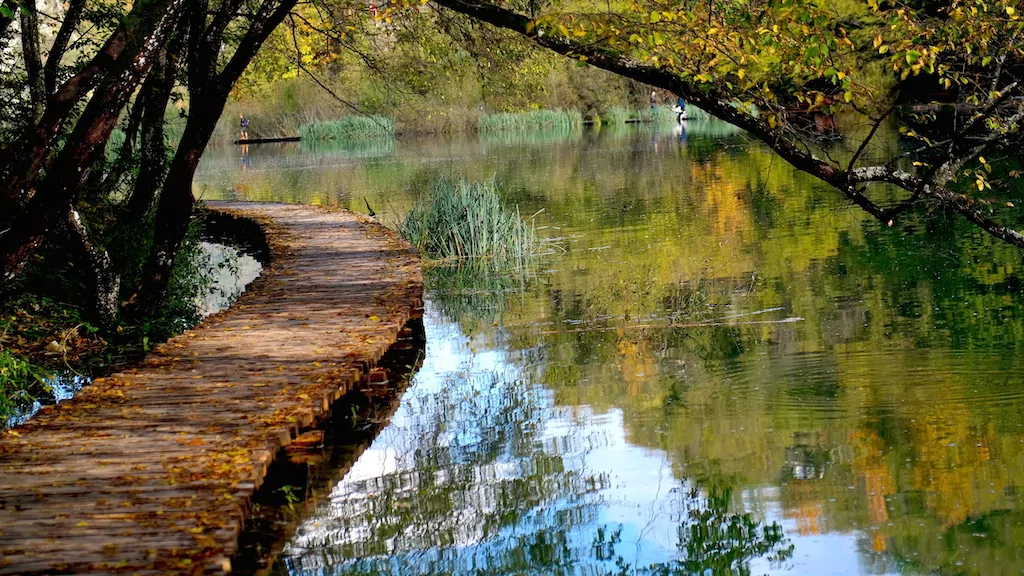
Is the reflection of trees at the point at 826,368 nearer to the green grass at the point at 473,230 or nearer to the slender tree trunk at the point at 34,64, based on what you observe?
the green grass at the point at 473,230

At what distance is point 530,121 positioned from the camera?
1612 inches

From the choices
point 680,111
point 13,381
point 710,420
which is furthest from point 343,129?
point 710,420

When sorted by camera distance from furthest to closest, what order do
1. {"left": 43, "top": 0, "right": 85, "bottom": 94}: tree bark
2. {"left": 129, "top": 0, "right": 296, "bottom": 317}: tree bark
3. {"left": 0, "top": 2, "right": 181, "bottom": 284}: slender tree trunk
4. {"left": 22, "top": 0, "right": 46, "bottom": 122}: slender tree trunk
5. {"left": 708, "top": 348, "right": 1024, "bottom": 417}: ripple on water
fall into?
{"left": 43, "top": 0, "right": 85, "bottom": 94}: tree bark, {"left": 22, "top": 0, "right": 46, "bottom": 122}: slender tree trunk, {"left": 129, "top": 0, "right": 296, "bottom": 317}: tree bark, {"left": 0, "top": 2, "right": 181, "bottom": 284}: slender tree trunk, {"left": 708, "top": 348, "right": 1024, "bottom": 417}: ripple on water

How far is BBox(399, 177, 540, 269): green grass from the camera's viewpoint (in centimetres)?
1312

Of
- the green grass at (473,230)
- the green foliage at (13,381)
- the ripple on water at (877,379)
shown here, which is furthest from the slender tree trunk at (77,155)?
the green grass at (473,230)

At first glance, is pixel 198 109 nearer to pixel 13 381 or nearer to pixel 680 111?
pixel 13 381

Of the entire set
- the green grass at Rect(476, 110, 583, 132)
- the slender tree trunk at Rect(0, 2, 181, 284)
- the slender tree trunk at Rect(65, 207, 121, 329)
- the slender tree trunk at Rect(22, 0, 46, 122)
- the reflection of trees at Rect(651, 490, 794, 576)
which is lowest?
the reflection of trees at Rect(651, 490, 794, 576)

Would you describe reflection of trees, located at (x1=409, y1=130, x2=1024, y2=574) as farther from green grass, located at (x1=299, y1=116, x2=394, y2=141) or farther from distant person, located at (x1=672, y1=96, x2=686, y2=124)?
green grass, located at (x1=299, y1=116, x2=394, y2=141)

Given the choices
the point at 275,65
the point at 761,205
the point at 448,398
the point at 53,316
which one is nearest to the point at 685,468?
the point at 448,398

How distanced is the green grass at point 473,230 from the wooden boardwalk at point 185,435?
367 cm

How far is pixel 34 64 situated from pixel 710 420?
18.8 ft

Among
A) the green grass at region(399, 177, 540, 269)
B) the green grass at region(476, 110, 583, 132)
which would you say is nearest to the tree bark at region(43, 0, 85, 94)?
the green grass at region(399, 177, 540, 269)

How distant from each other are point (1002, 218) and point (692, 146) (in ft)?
54.1

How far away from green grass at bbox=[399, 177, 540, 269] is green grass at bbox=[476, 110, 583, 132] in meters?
26.5
